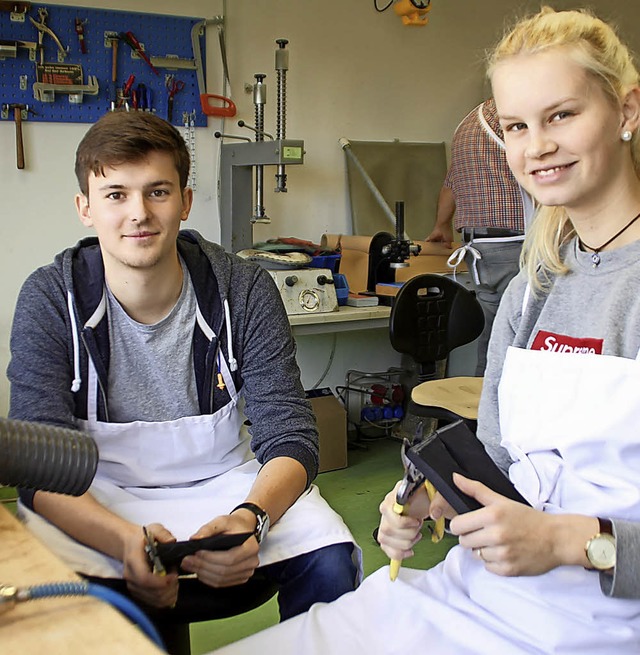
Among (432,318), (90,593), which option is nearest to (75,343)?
(90,593)

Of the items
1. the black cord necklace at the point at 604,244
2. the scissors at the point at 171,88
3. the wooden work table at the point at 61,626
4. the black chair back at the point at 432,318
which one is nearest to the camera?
the wooden work table at the point at 61,626

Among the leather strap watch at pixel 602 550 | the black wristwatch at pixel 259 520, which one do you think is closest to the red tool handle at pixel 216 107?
the black wristwatch at pixel 259 520

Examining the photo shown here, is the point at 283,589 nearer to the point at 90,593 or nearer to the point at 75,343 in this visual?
the point at 75,343

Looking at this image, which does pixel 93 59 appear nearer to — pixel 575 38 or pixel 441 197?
pixel 441 197

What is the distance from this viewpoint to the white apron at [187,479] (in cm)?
140

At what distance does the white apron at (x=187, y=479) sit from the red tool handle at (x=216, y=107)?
2342mm

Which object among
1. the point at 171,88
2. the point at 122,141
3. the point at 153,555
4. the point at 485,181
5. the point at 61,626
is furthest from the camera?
the point at 171,88

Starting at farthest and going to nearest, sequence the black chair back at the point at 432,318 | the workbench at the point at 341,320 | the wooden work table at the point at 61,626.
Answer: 1. the workbench at the point at 341,320
2. the black chair back at the point at 432,318
3. the wooden work table at the point at 61,626

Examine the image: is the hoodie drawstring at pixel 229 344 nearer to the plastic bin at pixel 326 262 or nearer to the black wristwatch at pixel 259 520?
the black wristwatch at pixel 259 520

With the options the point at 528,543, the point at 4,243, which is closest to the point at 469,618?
the point at 528,543

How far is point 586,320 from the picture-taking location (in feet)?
3.64

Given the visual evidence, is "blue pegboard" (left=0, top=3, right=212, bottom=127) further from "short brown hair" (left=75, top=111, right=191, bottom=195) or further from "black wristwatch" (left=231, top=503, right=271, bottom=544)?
"black wristwatch" (left=231, top=503, right=271, bottom=544)

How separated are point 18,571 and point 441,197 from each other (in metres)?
3.59

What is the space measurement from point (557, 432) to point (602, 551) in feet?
0.60
